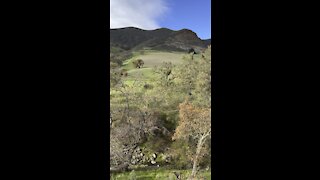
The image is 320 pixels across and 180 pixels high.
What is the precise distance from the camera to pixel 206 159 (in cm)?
724

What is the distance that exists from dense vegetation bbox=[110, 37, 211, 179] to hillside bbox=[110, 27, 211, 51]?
605 mm

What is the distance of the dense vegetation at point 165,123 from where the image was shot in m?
7.18

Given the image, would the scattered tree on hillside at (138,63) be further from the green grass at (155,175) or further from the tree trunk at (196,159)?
the green grass at (155,175)

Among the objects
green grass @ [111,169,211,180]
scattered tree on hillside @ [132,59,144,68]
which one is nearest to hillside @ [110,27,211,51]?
scattered tree on hillside @ [132,59,144,68]

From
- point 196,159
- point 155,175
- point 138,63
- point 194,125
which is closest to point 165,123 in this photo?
point 194,125

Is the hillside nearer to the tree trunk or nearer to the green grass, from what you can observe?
the tree trunk

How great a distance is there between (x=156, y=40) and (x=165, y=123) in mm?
2007

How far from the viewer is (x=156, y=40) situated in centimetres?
792

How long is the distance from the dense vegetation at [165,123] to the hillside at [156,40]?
23.8 inches

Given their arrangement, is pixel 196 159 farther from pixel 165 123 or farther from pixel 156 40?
pixel 156 40
